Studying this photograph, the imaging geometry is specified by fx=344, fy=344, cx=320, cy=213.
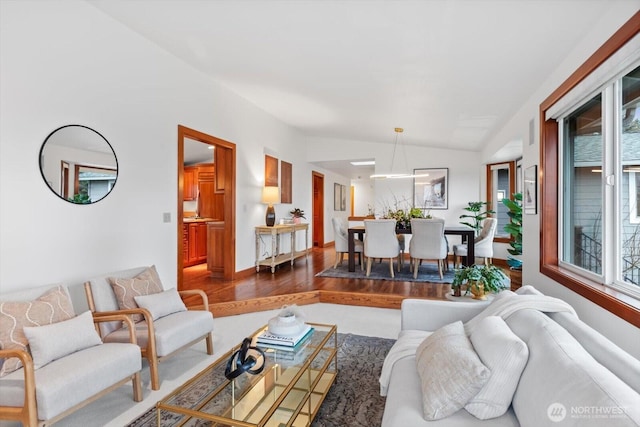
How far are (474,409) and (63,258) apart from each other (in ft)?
10.1

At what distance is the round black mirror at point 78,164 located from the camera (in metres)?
2.71

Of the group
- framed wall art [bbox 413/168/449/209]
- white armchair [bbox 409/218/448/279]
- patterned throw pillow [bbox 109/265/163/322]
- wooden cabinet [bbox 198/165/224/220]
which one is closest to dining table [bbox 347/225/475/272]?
white armchair [bbox 409/218/448/279]

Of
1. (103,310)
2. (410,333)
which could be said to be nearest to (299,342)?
(410,333)

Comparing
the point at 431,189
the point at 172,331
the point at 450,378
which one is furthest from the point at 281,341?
the point at 431,189

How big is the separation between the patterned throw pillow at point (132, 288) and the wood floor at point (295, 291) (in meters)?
1.09

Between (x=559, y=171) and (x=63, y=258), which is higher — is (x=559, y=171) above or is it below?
above

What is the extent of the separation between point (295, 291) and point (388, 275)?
1658mm

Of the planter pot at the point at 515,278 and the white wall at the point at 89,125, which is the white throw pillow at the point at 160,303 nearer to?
the white wall at the point at 89,125

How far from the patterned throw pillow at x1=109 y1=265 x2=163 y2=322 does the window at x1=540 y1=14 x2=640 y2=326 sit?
3210 millimetres

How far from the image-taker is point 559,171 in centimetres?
307

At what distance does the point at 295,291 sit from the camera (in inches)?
179

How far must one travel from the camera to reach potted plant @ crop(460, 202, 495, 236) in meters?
6.80

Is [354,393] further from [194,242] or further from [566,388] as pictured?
[194,242]

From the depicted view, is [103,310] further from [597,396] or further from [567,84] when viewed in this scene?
[567,84]
